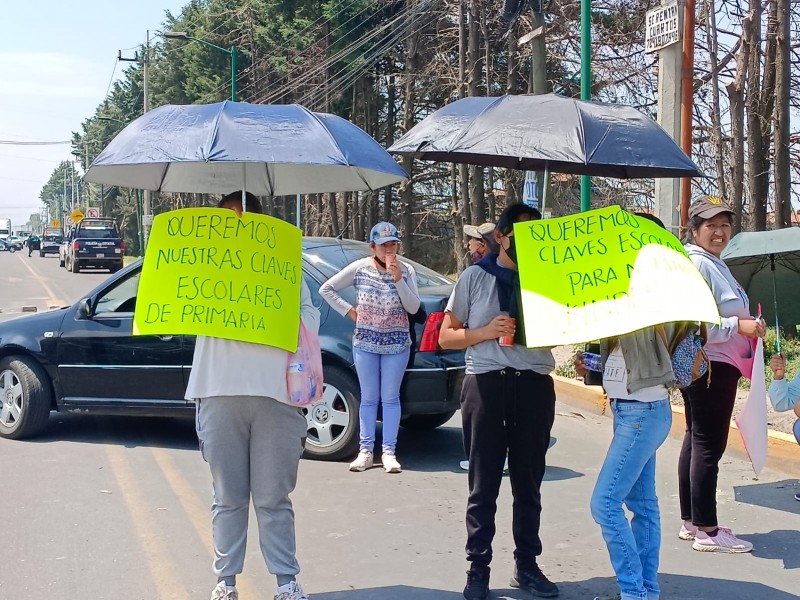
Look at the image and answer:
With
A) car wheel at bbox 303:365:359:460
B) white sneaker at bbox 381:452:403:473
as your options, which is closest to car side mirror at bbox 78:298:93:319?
car wheel at bbox 303:365:359:460

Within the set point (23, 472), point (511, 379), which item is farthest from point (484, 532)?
point (23, 472)

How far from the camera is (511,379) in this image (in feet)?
13.8

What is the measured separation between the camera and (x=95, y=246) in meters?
38.6

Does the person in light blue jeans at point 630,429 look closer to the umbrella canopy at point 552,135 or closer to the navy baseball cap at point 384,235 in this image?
the umbrella canopy at point 552,135

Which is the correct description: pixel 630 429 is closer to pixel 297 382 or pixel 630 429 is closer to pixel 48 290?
pixel 297 382

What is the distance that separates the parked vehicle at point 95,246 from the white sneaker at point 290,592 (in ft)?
121

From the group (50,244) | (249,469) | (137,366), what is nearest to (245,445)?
(249,469)

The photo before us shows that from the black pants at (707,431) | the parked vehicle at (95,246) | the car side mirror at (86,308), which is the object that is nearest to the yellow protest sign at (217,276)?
the black pants at (707,431)

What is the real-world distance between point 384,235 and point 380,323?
24.8 inches

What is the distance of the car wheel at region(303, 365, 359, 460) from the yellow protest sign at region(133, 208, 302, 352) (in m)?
3.00

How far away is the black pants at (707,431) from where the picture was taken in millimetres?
4926

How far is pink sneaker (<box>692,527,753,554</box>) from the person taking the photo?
511cm

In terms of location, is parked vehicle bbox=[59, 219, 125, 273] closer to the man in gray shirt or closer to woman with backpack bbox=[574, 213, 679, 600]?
the man in gray shirt

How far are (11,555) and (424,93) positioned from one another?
91.4 ft
